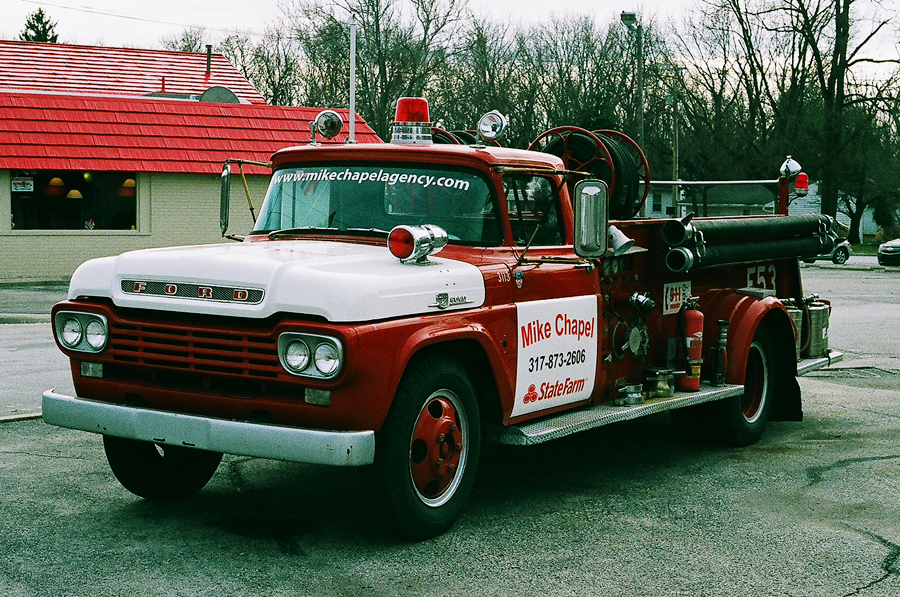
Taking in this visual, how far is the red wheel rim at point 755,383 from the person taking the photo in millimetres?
8359

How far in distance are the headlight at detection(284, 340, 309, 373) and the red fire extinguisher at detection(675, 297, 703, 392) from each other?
336cm

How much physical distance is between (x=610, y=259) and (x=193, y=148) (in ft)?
64.1

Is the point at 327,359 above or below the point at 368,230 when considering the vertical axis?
below

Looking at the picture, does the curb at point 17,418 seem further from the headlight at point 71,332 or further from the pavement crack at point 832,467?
the pavement crack at point 832,467

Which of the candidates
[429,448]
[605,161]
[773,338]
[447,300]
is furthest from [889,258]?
[429,448]

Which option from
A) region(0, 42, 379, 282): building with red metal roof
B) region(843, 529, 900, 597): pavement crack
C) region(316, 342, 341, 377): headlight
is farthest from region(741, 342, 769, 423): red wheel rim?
region(0, 42, 379, 282): building with red metal roof

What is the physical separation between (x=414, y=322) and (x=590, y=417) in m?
1.67

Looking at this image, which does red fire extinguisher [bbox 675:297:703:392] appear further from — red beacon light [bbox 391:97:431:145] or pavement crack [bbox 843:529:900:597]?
red beacon light [bbox 391:97:431:145]

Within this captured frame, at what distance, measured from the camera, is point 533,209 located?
6.64m

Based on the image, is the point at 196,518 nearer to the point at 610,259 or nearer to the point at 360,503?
the point at 360,503

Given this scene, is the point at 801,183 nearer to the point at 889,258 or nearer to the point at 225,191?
the point at 225,191

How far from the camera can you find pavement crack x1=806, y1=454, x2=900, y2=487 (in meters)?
7.07

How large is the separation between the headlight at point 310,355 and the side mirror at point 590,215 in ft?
5.05

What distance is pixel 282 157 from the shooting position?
698 cm
